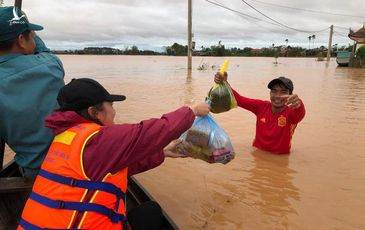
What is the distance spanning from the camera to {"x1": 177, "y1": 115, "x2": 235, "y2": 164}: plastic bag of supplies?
3003 mm

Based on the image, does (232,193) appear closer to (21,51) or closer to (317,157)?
(317,157)

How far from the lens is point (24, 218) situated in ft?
6.57

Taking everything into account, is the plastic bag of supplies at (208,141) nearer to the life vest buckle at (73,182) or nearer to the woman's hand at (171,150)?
the woman's hand at (171,150)

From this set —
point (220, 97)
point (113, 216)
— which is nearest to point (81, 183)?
point (113, 216)

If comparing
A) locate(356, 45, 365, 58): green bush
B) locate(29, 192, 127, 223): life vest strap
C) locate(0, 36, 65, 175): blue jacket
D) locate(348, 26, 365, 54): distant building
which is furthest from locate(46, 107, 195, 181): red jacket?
locate(348, 26, 365, 54): distant building

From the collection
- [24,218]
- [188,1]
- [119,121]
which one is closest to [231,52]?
[188,1]

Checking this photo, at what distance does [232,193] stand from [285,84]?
4.87ft

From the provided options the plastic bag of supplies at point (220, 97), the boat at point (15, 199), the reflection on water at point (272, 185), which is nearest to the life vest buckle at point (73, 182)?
the boat at point (15, 199)

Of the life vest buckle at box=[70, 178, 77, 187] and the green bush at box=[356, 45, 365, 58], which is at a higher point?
the green bush at box=[356, 45, 365, 58]

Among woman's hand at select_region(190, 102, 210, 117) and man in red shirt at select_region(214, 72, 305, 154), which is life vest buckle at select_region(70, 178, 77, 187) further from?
man in red shirt at select_region(214, 72, 305, 154)

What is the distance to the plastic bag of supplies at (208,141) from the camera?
9.85ft

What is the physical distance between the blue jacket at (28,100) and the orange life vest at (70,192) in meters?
0.48

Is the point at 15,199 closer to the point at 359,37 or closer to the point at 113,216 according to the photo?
the point at 113,216

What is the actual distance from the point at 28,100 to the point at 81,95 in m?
0.54
